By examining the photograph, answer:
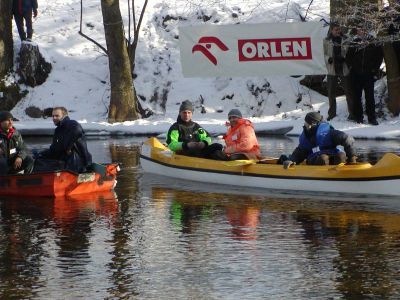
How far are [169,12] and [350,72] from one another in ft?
36.0

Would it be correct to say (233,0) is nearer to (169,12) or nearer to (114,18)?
(169,12)

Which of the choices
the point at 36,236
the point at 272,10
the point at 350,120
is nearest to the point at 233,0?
the point at 272,10

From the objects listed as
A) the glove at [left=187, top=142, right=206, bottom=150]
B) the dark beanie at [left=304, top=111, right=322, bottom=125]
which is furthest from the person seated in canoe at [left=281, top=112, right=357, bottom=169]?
the glove at [left=187, top=142, right=206, bottom=150]

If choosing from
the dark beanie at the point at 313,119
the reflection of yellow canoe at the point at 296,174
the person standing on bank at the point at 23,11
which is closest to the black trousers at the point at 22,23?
the person standing on bank at the point at 23,11

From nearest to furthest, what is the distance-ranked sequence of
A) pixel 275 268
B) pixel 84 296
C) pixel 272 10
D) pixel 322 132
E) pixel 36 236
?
pixel 84 296, pixel 275 268, pixel 36 236, pixel 322 132, pixel 272 10

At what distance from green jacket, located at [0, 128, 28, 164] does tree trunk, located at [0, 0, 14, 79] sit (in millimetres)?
14523

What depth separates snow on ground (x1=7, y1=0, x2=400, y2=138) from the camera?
29625 mm

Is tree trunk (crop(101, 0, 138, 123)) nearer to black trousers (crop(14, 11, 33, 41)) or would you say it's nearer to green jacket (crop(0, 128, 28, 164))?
black trousers (crop(14, 11, 33, 41))

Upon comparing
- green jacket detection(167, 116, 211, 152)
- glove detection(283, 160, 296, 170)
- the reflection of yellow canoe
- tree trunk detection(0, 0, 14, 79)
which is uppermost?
tree trunk detection(0, 0, 14, 79)

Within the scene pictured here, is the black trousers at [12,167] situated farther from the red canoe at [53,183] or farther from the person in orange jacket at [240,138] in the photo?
the person in orange jacket at [240,138]

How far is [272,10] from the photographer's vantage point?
33562 mm

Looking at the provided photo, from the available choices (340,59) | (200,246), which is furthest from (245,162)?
(340,59)

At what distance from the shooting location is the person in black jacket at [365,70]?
2512 centimetres

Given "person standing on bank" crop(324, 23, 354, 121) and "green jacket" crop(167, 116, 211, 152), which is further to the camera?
"person standing on bank" crop(324, 23, 354, 121)
